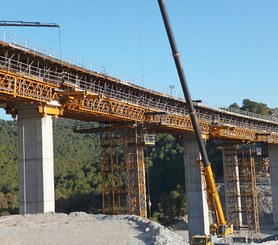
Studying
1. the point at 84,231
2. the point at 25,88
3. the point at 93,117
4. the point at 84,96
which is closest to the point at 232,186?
the point at 93,117

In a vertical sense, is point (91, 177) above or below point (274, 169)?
below

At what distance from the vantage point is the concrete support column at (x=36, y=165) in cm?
3253

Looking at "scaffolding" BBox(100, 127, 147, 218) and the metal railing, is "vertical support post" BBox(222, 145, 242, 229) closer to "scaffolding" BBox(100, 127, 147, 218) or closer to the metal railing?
the metal railing

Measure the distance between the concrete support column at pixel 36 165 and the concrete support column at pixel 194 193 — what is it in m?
25.9

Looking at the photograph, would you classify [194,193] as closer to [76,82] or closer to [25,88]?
[76,82]

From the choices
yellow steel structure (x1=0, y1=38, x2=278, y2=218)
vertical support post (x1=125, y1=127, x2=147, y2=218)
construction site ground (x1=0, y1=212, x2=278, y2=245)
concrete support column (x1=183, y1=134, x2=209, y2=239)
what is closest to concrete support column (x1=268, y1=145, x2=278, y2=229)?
yellow steel structure (x1=0, y1=38, x2=278, y2=218)

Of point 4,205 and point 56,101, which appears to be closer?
point 56,101

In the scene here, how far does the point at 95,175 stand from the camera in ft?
340

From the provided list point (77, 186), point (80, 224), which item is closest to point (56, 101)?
point (80, 224)

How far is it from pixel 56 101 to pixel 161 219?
5635 centimetres

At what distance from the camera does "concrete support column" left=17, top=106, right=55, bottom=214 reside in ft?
107

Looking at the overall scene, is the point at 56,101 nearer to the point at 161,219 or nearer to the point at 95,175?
the point at 161,219

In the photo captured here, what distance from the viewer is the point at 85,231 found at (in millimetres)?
25500

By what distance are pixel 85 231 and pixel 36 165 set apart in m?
8.60
